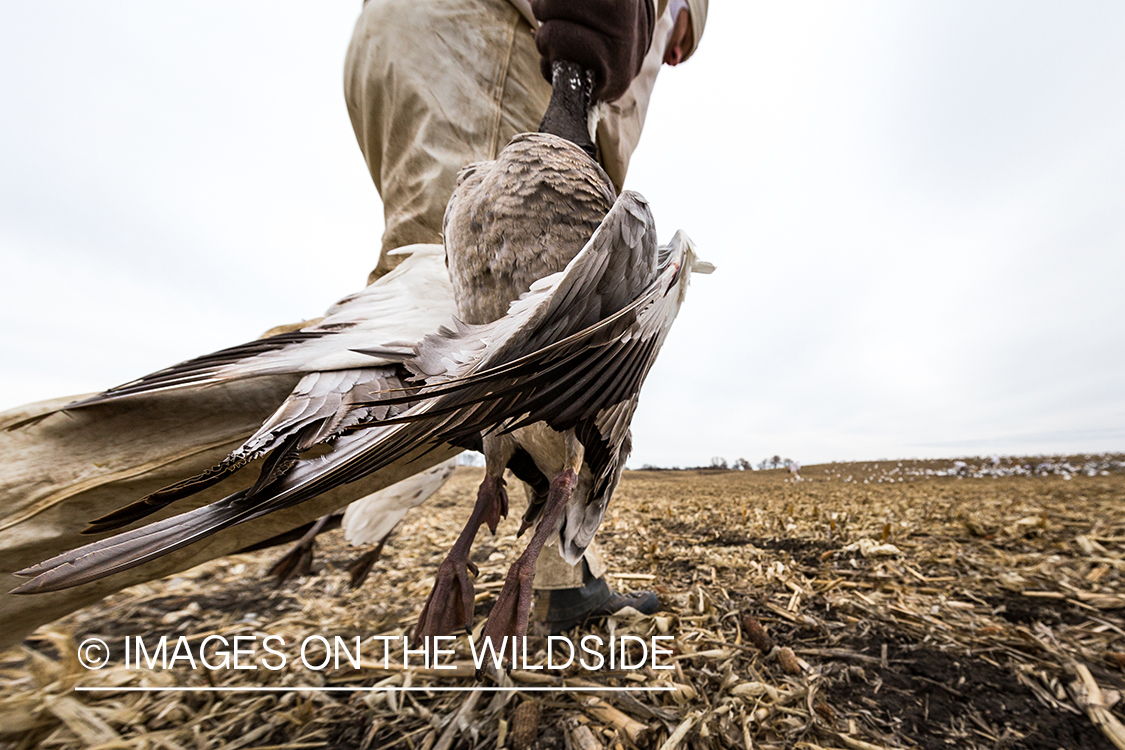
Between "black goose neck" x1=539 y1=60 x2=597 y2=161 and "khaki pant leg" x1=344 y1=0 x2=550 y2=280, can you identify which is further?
"khaki pant leg" x1=344 y1=0 x2=550 y2=280

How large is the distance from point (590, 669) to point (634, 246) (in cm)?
151

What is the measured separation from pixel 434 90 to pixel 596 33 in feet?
2.02

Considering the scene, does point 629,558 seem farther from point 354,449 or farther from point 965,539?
point 354,449

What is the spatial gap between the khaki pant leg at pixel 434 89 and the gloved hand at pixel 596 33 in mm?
319

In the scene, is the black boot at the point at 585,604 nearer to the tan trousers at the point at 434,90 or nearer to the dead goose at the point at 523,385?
the dead goose at the point at 523,385

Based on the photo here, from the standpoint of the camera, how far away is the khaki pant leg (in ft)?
4.87

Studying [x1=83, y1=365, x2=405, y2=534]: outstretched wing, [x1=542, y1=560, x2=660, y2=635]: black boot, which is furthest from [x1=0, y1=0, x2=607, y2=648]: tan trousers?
[x1=542, y1=560, x2=660, y2=635]: black boot

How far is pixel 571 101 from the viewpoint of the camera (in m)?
1.33

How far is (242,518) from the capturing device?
523 mm

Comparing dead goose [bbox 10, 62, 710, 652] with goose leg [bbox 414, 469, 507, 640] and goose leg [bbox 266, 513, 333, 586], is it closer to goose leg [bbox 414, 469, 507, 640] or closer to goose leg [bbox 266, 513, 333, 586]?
goose leg [bbox 414, 469, 507, 640]

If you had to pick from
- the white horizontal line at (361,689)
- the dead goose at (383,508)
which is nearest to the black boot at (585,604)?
the white horizontal line at (361,689)

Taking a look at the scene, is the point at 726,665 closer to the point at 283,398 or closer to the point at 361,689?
the point at 361,689

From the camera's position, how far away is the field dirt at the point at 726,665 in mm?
1238

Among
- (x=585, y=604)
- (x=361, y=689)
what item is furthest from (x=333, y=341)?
(x=585, y=604)
